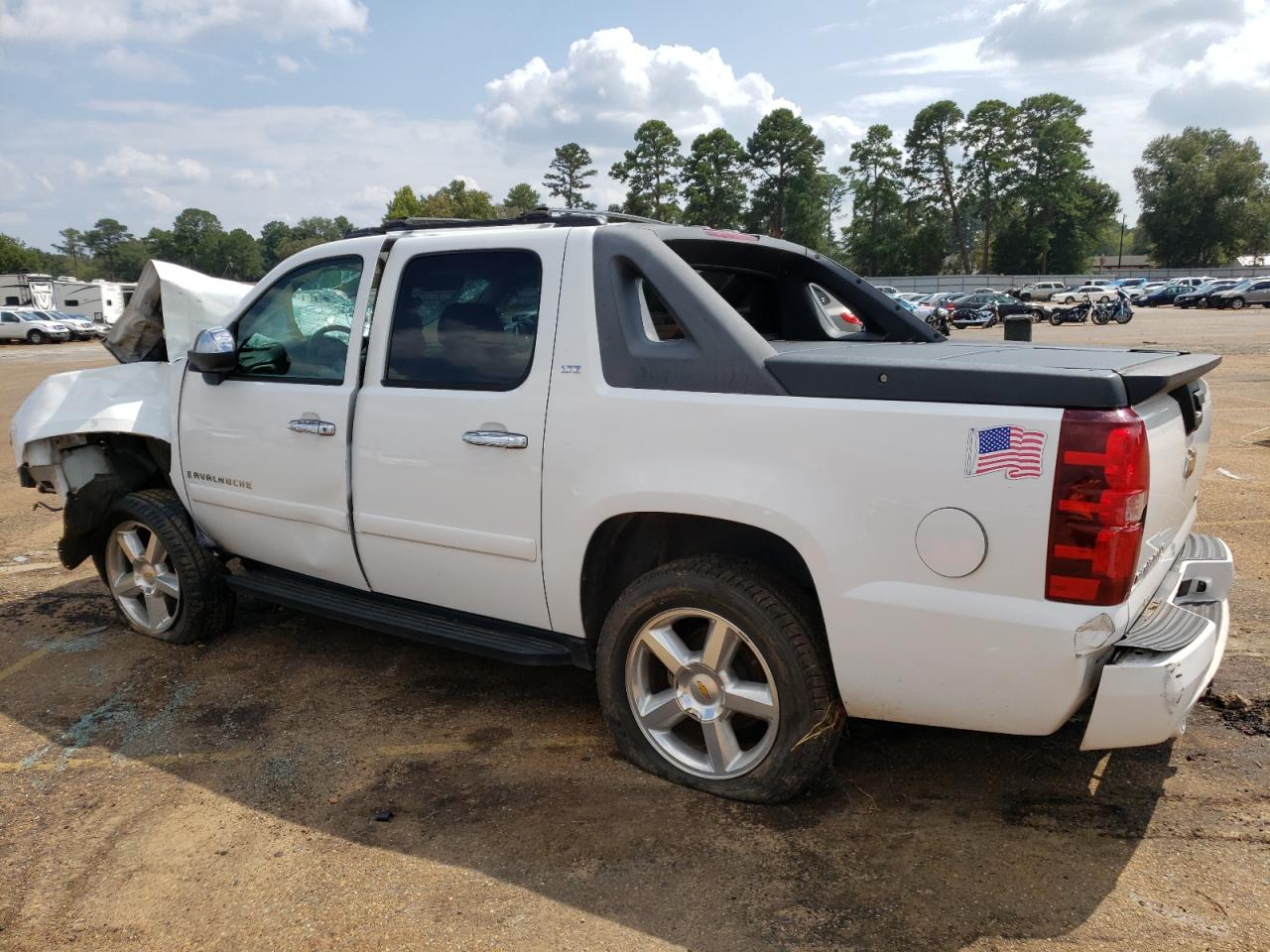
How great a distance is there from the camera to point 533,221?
371 cm

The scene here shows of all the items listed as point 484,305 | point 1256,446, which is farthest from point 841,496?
point 1256,446

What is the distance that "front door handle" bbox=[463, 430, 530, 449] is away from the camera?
3244mm

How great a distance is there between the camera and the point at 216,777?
344cm

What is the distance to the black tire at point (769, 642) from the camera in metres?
2.84

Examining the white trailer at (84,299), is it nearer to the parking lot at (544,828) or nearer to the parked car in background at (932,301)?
the parked car in background at (932,301)

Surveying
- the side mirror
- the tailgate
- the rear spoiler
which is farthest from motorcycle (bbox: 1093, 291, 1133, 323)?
the side mirror

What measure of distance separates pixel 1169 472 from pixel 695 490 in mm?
1352

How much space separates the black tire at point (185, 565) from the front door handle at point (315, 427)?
3.51 ft

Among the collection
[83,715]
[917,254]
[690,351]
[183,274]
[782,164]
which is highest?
[782,164]

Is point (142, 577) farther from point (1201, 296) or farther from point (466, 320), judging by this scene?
point (1201, 296)

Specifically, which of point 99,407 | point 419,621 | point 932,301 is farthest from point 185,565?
point 932,301

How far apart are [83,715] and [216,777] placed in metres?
1.00

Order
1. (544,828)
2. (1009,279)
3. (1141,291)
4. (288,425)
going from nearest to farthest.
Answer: (544,828)
(288,425)
(1141,291)
(1009,279)

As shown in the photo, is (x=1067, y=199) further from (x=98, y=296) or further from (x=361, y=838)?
(x=361, y=838)
